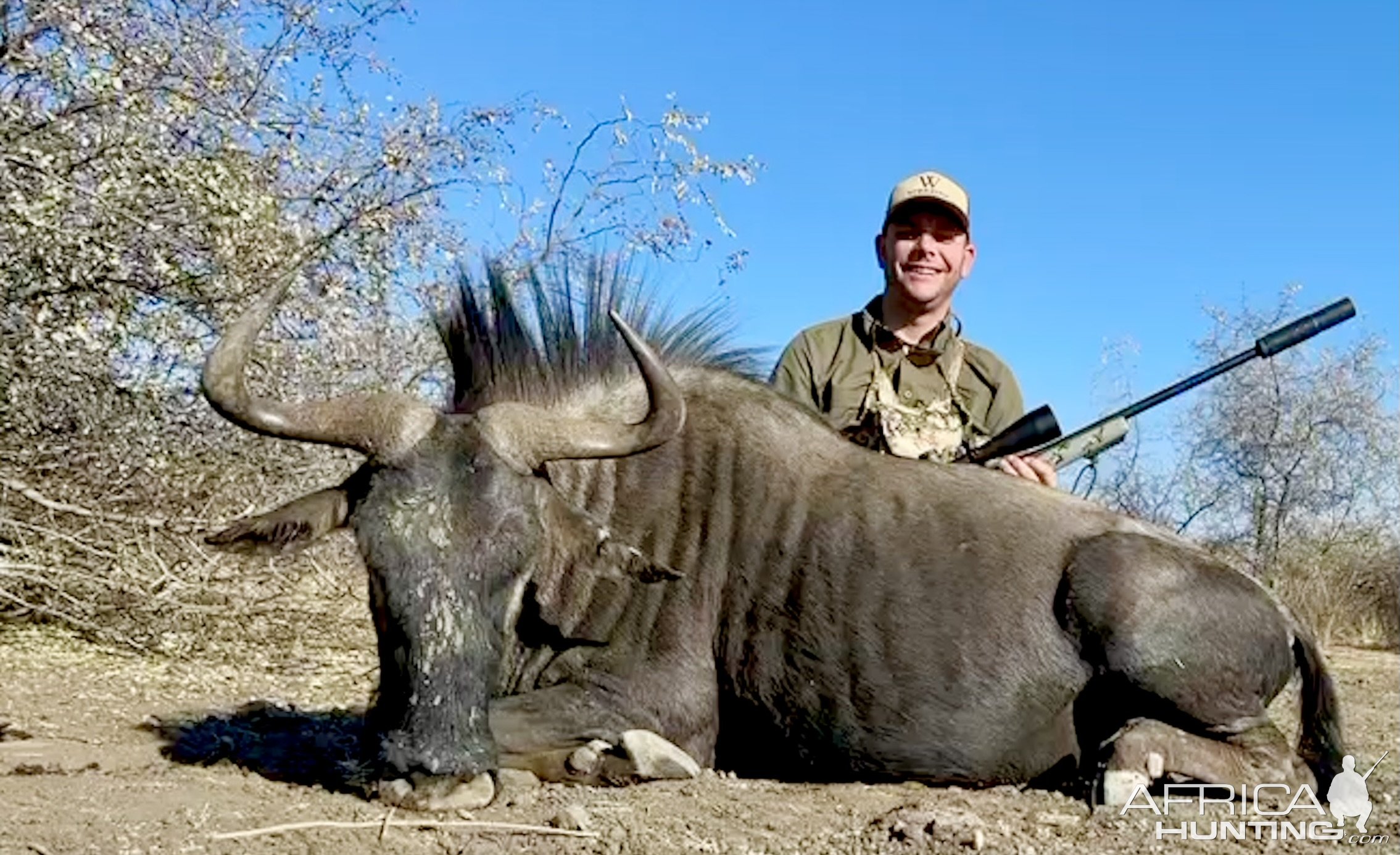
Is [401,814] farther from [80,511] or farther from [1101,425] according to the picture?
[80,511]

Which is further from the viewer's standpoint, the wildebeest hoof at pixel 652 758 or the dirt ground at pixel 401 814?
the wildebeest hoof at pixel 652 758

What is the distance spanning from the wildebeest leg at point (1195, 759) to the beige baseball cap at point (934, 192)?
2.66m

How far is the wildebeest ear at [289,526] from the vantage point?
4.21 metres

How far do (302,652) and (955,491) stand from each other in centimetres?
Result: 481

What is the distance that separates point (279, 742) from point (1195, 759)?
10.2 ft

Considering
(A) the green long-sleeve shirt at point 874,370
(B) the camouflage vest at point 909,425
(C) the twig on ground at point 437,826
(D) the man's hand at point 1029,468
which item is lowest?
(C) the twig on ground at point 437,826

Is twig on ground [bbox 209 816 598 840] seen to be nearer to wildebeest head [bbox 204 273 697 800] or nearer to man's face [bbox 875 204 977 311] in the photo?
wildebeest head [bbox 204 273 697 800]

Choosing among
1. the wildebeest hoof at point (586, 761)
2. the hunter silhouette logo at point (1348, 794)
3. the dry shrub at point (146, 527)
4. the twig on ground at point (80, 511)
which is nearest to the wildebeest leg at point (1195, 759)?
the hunter silhouette logo at point (1348, 794)

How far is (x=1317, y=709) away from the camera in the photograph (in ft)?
15.9

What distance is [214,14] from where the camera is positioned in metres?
8.18

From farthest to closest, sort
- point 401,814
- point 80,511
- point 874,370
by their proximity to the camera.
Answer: point 80,511 < point 874,370 < point 401,814

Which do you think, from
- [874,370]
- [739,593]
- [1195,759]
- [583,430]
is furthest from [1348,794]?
[583,430]

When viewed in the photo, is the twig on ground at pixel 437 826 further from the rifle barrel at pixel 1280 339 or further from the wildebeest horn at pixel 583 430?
the rifle barrel at pixel 1280 339

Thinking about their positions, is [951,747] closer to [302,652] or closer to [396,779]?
[396,779]
